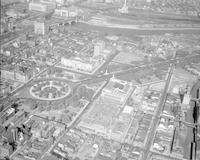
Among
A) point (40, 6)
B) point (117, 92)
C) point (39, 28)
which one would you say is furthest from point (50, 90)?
point (40, 6)

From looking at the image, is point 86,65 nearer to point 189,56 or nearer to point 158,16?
point 189,56

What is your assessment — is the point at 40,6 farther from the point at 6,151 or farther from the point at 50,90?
the point at 6,151

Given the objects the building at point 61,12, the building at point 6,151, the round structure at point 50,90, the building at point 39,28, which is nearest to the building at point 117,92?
the round structure at point 50,90

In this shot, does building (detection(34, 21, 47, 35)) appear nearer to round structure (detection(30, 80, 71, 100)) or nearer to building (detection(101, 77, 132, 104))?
round structure (detection(30, 80, 71, 100))

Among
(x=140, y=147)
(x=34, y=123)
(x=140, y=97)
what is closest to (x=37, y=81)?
(x=34, y=123)

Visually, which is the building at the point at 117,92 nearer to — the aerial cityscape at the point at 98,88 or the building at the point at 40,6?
the aerial cityscape at the point at 98,88

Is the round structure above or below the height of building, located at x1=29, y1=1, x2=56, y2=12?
below

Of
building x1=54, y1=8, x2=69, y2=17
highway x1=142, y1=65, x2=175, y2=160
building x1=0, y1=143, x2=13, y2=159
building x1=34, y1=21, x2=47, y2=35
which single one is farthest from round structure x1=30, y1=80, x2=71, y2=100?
building x1=54, y1=8, x2=69, y2=17
